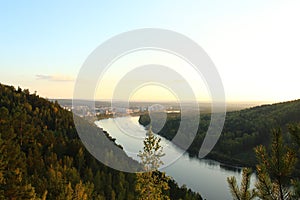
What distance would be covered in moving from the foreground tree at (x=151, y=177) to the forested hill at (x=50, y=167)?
801cm

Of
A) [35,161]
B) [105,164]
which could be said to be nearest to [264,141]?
[105,164]

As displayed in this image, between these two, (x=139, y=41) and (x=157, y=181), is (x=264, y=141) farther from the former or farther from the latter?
(x=157, y=181)

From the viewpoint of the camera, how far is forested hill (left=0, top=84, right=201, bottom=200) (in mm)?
14662

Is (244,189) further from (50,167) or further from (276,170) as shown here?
(50,167)

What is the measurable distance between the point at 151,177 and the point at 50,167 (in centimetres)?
2136

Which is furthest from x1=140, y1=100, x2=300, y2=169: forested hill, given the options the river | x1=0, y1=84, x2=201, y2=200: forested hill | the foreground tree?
the foreground tree

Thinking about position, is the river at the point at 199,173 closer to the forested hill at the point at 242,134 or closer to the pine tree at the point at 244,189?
the forested hill at the point at 242,134

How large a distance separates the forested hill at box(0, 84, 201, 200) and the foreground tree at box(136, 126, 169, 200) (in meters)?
8.01

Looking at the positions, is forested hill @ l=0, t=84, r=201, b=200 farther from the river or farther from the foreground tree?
the foreground tree

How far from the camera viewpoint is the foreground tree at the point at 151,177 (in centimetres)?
638

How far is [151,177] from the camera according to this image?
6473 mm

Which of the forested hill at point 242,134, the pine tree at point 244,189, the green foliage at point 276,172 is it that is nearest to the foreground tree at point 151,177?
the pine tree at point 244,189

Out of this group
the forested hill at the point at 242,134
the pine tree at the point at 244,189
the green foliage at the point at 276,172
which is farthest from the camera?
the forested hill at the point at 242,134

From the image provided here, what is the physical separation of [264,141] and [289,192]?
212 feet
